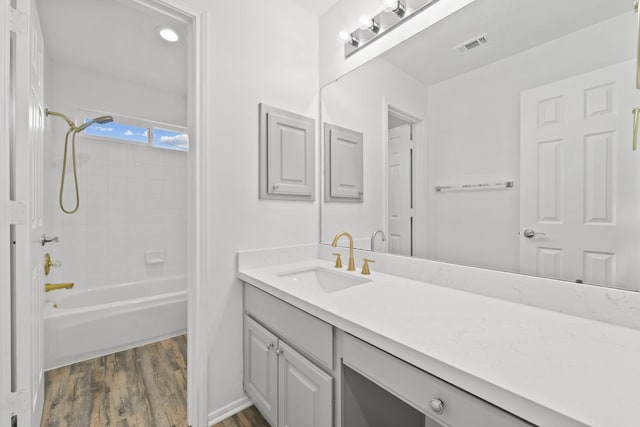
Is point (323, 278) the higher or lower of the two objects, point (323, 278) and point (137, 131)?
the lower

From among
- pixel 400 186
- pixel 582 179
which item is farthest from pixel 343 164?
pixel 582 179

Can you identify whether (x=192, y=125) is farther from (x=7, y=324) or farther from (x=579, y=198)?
(x=579, y=198)

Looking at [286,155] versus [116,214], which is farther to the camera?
[116,214]

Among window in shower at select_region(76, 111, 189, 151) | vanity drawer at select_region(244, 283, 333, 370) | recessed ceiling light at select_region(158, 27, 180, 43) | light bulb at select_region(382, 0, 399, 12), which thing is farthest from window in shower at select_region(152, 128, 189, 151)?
light bulb at select_region(382, 0, 399, 12)

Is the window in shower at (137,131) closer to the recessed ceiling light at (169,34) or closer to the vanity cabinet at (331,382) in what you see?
the recessed ceiling light at (169,34)

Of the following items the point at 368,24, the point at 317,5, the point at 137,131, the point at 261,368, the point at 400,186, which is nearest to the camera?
the point at 261,368

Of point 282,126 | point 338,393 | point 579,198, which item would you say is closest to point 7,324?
point 338,393

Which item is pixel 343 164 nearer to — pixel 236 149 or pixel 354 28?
pixel 236 149

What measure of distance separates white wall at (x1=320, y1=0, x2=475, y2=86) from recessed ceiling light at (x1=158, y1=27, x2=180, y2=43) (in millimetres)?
1089

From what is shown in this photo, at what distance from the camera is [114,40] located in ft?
7.24

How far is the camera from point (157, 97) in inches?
120

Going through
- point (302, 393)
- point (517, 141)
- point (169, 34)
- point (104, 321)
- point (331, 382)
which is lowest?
point (104, 321)

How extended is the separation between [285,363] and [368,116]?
145cm

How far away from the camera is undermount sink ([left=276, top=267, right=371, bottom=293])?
1560mm
